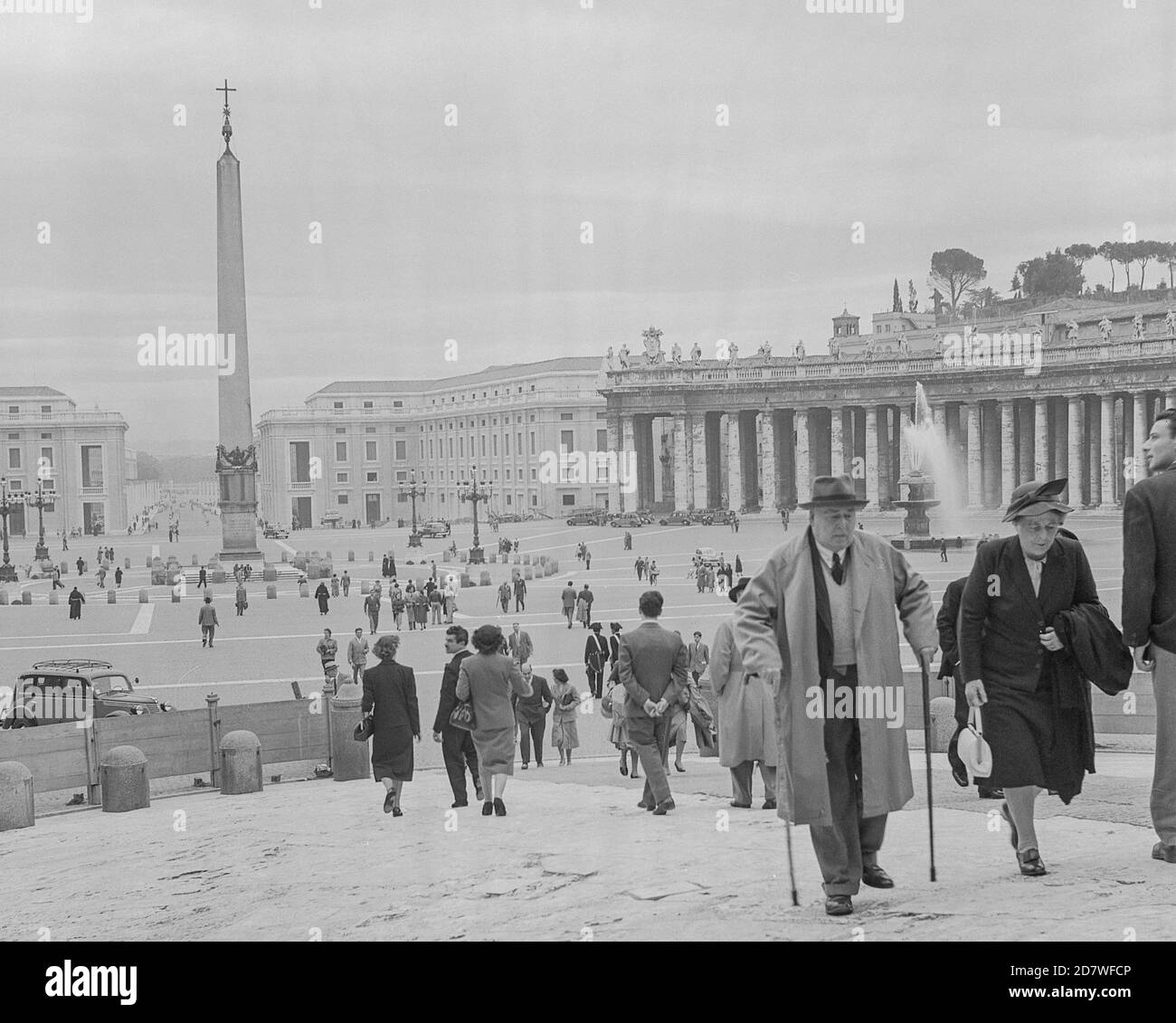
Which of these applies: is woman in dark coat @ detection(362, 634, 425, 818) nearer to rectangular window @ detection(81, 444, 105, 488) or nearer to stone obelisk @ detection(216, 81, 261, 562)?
stone obelisk @ detection(216, 81, 261, 562)

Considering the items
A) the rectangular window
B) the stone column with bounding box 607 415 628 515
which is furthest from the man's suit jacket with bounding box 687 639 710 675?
the rectangular window

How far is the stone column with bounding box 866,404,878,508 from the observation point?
82562 millimetres

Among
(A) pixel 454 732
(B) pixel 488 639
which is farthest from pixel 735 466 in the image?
(B) pixel 488 639

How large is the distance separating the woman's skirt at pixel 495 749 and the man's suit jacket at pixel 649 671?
3.48 ft

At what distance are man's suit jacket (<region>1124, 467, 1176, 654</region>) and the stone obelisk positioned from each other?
45820 mm

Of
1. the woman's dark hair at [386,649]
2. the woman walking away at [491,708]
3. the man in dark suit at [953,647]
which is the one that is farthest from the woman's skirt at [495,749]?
the man in dark suit at [953,647]

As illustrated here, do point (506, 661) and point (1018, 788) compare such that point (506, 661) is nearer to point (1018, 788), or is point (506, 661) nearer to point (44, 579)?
point (1018, 788)

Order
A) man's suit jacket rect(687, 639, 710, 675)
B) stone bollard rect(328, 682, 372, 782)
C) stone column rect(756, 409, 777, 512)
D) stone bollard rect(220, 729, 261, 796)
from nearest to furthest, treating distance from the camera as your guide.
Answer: stone bollard rect(220, 729, 261, 796) → stone bollard rect(328, 682, 372, 782) → man's suit jacket rect(687, 639, 710, 675) → stone column rect(756, 409, 777, 512)

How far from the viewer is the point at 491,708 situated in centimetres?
980

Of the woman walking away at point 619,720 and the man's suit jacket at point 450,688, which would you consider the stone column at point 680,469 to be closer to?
the woman walking away at point 619,720

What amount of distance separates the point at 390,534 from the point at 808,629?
81507 millimetres

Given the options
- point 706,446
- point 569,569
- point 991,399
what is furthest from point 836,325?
point 569,569

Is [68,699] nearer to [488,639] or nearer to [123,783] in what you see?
[123,783]

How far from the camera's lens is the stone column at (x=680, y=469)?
8812cm
